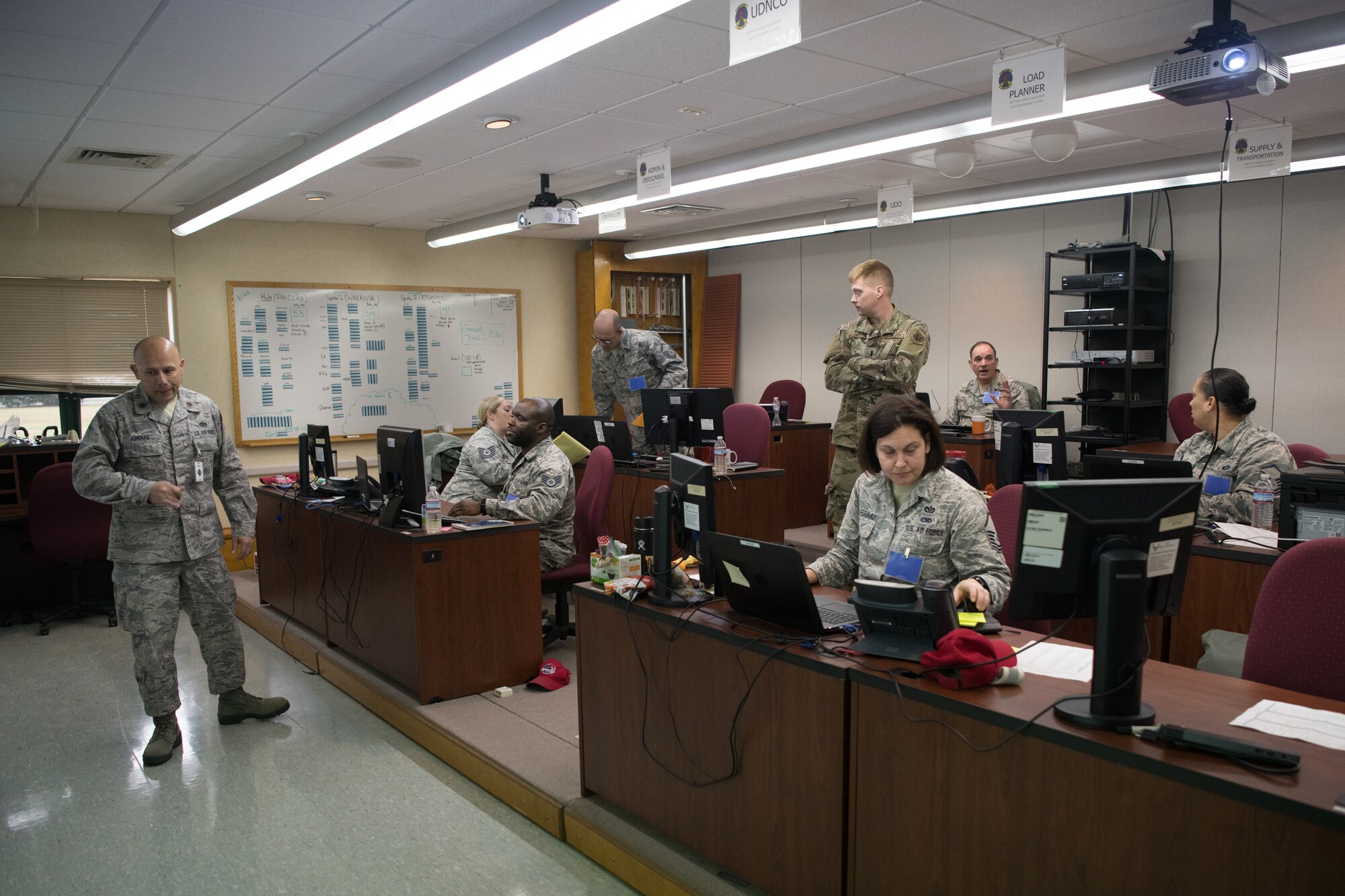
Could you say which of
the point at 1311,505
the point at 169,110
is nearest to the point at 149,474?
the point at 169,110

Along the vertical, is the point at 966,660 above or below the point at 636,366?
below

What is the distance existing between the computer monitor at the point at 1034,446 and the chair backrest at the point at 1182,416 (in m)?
2.75

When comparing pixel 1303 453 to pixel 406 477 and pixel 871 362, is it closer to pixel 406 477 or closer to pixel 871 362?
pixel 871 362

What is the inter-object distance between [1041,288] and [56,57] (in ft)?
23.8

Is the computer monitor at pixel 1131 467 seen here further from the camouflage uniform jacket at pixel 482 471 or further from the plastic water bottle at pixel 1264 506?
the camouflage uniform jacket at pixel 482 471

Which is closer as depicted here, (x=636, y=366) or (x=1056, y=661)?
(x=1056, y=661)

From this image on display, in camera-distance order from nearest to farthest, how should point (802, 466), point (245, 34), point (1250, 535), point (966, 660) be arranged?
point (966, 660) < point (1250, 535) < point (245, 34) < point (802, 466)

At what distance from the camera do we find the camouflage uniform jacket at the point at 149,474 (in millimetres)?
3570

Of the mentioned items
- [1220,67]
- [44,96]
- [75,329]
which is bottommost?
[75,329]

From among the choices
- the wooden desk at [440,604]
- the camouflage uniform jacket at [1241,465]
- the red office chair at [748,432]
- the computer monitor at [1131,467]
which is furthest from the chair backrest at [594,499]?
the camouflage uniform jacket at [1241,465]

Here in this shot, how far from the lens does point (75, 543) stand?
576 centimetres

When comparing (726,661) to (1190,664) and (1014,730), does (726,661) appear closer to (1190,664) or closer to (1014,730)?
(1014,730)

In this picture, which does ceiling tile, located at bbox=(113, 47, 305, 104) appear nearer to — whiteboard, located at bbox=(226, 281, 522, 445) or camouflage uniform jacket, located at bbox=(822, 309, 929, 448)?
camouflage uniform jacket, located at bbox=(822, 309, 929, 448)

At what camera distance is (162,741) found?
372 cm
